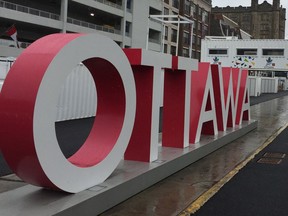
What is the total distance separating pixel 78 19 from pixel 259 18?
10200 cm

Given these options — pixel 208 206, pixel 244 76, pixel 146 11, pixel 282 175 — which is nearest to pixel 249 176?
pixel 282 175

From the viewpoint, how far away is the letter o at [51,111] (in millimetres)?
4352

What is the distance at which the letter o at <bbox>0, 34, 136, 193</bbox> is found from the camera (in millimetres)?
4352

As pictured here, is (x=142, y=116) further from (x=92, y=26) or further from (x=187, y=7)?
(x=187, y=7)

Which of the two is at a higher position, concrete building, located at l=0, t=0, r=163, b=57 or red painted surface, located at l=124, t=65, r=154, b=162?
concrete building, located at l=0, t=0, r=163, b=57

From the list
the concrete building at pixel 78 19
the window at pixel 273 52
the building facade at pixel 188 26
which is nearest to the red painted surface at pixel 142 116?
the concrete building at pixel 78 19

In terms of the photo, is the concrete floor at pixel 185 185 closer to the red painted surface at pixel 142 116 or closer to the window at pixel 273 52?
the red painted surface at pixel 142 116

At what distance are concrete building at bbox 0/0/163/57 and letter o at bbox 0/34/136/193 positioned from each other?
22.5 m

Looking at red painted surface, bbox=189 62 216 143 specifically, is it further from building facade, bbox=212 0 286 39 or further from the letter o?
building facade, bbox=212 0 286 39

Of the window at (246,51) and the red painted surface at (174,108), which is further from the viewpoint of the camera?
the window at (246,51)

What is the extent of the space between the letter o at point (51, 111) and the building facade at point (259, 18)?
136 m

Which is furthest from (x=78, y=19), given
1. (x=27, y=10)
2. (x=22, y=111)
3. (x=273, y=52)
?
(x=22, y=111)

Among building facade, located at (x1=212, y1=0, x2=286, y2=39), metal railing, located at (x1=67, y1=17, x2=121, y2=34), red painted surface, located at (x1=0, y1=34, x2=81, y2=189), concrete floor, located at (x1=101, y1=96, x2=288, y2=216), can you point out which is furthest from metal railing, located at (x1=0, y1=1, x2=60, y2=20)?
building facade, located at (x1=212, y1=0, x2=286, y2=39)

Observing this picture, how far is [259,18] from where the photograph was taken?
138750 millimetres
